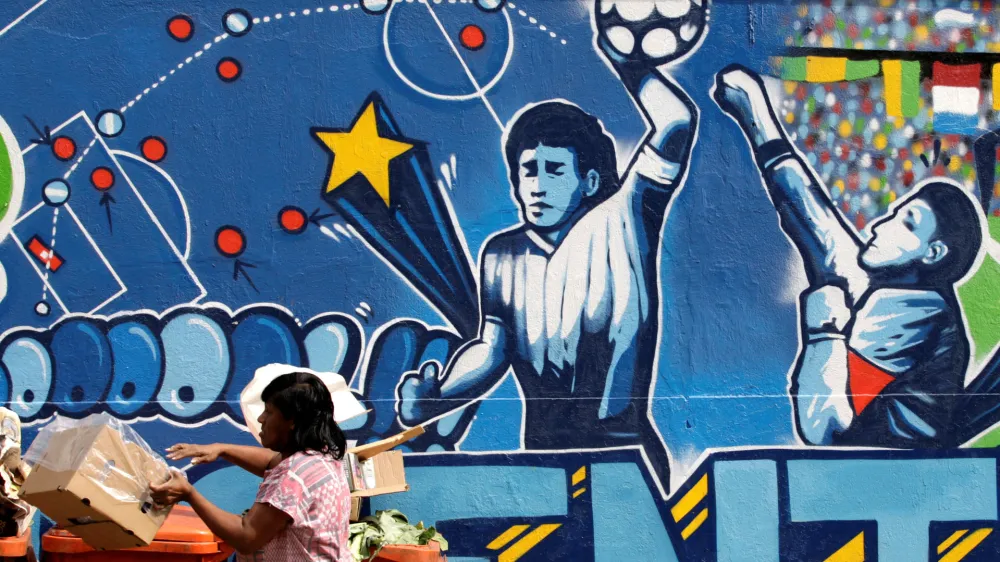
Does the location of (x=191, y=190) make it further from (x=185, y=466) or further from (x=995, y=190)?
(x=995, y=190)

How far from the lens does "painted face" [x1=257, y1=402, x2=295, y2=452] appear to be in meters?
3.75

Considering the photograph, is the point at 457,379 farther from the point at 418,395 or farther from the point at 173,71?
the point at 173,71

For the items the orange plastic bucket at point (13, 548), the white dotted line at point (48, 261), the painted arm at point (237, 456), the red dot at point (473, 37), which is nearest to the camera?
the painted arm at point (237, 456)

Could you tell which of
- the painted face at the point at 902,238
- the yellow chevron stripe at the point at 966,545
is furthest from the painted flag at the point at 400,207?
the yellow chevron stripe at the point at 966,545

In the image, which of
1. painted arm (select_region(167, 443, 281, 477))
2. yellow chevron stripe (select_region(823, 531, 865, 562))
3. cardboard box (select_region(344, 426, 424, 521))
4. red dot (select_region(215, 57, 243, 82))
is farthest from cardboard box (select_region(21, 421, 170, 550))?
yellow chevron stripe (select_region(823, 531, 865, 562))

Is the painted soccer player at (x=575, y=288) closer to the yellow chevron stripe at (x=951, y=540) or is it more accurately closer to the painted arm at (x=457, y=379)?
the painted arm at (x=457, y=379)

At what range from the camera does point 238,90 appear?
6.26 meters

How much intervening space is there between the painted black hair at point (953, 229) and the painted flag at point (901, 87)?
18.5 inches

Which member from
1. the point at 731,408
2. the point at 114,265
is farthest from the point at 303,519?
the point at 731,408

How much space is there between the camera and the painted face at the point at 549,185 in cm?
639

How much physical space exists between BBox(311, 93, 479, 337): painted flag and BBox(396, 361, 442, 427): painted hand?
308 millimetres

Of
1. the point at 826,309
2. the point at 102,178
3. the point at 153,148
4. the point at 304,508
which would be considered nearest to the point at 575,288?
the point at 826,309

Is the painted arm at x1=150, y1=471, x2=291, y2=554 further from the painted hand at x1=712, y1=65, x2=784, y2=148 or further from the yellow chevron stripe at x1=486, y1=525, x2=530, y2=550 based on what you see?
the painted hand at x1=712, y1=65, x2=784, y2=148

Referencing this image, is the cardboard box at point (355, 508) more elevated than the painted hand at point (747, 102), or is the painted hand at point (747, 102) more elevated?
the painted hand at point (747, 102)
